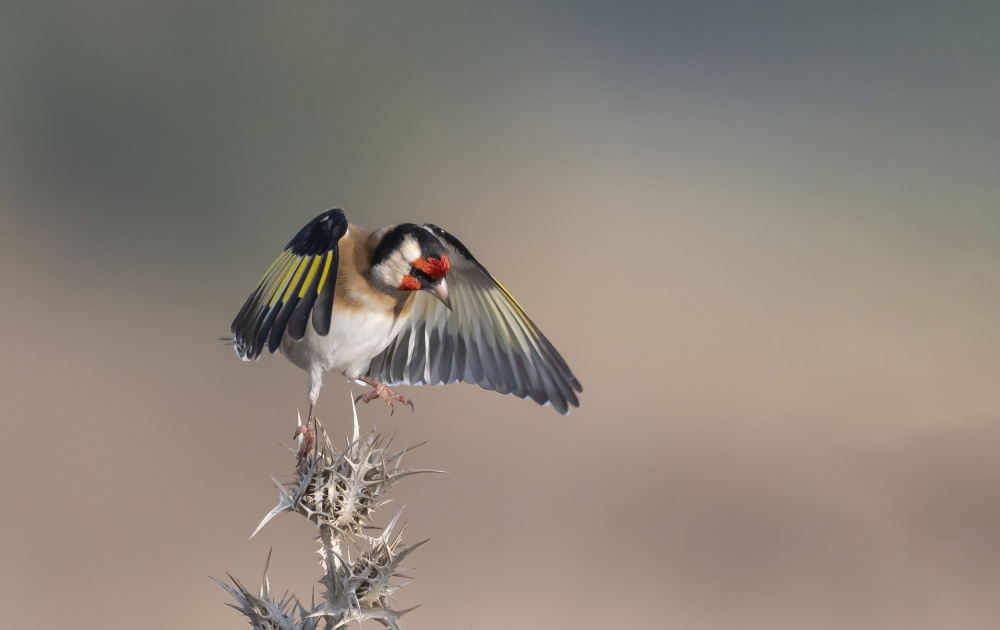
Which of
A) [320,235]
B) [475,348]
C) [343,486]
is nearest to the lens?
[343,486]

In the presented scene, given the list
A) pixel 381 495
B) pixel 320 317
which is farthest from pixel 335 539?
pixel 320 317

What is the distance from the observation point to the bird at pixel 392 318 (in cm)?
79

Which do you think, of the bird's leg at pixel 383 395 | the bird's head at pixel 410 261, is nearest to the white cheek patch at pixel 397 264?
the bird's head at pixel 410 261

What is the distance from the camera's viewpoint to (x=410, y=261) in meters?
0.84

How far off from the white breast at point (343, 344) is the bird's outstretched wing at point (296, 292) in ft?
0.17

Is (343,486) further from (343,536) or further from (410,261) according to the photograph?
(410,261)

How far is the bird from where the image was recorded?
795 mm

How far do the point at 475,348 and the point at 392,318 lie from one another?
0.43 ft

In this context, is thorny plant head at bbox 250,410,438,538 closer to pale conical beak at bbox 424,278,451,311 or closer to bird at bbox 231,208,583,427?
bird at bbox 231,208,583,427

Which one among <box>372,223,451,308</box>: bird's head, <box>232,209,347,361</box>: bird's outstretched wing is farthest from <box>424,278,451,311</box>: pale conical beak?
<box>232,209,347,361</box>: bird's outstretched wing

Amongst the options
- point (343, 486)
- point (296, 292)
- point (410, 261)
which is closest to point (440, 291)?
point (410, 261)

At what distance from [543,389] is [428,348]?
0.50 feet

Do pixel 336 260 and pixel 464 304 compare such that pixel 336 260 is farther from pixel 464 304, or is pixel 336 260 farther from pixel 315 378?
pixel 464 304

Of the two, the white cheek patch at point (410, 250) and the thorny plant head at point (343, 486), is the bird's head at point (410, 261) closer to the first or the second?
the white cheek patch at point (410, 250)
